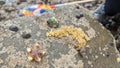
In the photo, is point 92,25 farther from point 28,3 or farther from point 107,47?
point 28,3

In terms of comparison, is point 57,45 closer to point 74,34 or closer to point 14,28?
point 74,34

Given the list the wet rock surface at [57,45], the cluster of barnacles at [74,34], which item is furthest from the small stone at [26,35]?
the cluster of barnacles at [74,34]

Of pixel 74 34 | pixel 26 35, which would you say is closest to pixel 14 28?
pixel 26 35

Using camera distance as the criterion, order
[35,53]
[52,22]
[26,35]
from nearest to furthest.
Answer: [35,53] → [26,35] → [52,22]

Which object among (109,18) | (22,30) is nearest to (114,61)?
(22,30)

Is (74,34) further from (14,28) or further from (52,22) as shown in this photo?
(14,28)

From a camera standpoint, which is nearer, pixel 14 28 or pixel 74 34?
pixel 14 28

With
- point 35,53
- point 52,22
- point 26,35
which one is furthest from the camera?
point 52,22
